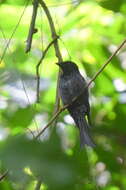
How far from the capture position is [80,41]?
2.67 meters

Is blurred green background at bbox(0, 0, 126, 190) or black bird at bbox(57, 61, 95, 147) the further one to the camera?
black bird at bbox(57, 61, 95, 147)

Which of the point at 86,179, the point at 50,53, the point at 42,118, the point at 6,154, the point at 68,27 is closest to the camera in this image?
the point at 6,154

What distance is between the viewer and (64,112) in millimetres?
1779

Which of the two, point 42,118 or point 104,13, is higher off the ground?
point 42,118

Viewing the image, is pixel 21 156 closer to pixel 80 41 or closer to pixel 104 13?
pixel 80 41

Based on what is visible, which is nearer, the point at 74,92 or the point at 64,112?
the point at 64,112

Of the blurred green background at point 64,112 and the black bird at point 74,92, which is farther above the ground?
the blurred green background at point 64,112

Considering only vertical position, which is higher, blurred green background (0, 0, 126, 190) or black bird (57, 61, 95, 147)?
blurred green background (0, 0, 126, 190)

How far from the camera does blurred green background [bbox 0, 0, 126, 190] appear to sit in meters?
0.70

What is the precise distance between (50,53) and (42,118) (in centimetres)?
111

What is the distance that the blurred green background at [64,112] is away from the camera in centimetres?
70

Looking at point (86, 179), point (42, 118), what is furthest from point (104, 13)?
point (86, 179)

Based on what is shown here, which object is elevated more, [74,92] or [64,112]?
[64,112]

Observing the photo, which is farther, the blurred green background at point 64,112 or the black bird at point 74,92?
the black bird at point 74,92
